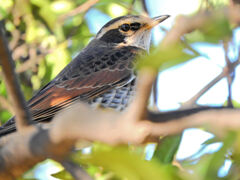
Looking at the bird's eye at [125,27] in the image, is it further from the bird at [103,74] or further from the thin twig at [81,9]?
the thin twig at [81,9]

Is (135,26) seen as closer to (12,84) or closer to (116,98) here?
(116,98)

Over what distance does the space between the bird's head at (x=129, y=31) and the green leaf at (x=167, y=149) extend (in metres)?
2.74

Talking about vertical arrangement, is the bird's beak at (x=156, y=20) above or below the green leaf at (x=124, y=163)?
above

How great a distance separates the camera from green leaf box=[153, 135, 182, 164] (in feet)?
8.59

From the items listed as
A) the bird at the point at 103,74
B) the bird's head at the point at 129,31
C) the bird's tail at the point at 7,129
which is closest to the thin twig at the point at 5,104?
the bird at the point at 103,74

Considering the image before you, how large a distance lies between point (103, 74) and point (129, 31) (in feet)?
3.45

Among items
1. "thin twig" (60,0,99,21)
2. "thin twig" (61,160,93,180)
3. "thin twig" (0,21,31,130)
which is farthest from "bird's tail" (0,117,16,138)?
"thin twig" (60,0,99,21)

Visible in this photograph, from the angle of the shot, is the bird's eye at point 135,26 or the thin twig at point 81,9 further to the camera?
the bird's eye at point 135,26

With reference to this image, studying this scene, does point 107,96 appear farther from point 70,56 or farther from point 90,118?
point 90,118

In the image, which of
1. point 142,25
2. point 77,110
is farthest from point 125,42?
point 77,110

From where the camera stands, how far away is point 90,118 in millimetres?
1692

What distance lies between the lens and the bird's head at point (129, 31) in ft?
17.4

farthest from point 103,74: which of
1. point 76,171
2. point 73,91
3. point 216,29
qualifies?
point 216,29

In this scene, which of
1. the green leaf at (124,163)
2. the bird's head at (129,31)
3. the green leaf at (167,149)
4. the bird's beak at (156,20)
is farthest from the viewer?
the bird's head at (129,31)
